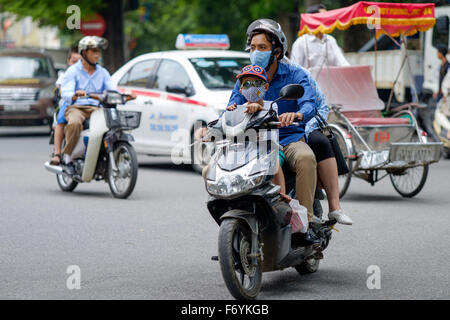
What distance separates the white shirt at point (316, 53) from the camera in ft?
41.4

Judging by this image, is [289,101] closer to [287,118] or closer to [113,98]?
[287,118]

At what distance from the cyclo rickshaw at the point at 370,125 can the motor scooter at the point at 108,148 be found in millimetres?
2369

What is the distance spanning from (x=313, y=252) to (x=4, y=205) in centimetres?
522

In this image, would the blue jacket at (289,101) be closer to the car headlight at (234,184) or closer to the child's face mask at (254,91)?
the child's face mask at (254,91)

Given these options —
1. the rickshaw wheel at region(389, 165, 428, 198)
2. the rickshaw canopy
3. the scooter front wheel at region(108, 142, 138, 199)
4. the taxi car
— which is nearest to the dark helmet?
the scooter front wheel at region(108, 142, 138, 199)

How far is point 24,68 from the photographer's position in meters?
24.7

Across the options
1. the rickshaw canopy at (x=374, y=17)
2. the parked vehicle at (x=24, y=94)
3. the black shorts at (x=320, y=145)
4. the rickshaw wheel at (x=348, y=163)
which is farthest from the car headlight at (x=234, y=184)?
the parked vehicle at (x=24, y=94)

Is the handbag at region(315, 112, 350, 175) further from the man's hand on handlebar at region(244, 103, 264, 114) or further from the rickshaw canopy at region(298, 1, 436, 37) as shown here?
the rickshaw canopy at region(298, 1, 436, 37)

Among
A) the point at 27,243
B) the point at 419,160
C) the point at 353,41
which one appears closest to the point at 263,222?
the point at 27,243

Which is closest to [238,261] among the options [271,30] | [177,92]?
[271,30]

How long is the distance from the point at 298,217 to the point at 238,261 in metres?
0.55

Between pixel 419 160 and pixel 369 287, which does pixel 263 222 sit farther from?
pixel 419 160

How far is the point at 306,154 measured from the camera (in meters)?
6.15

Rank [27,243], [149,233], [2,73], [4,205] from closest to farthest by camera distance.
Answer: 1. [27,243]
2. [149,233]
3. [4,205]
4. [2,73]
